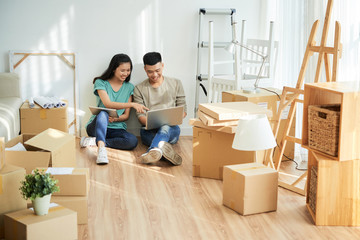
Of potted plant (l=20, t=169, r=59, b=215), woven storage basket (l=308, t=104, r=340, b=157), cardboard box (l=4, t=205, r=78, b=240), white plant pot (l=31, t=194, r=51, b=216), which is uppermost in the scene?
woven storage basket (l=308, t=104, r=340, b=157)

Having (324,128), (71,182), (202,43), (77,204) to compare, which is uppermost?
(202,43)

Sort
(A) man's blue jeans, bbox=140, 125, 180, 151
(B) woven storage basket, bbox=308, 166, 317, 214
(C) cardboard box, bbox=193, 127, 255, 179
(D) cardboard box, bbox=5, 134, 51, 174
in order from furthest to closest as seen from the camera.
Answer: (A) man's blue jeans, bbox=140, 125, 180, 151 < (C) cardboard box, bbox=193, 127, 255, 179 < (D) cardboard box, bbox=5, 134, 51, 174 < (B) woven storage basket, bbox=308, 166, 317, 214

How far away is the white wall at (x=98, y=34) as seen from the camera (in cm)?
476

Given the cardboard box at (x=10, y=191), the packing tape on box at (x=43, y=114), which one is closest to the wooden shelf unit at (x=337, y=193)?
the cardboard box at (x=10, y=191)

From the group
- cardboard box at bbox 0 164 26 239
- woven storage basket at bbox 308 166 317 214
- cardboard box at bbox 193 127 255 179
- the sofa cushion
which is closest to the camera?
cardboard box at bbox 0 164 26 239

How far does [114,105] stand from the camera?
15.5 feet

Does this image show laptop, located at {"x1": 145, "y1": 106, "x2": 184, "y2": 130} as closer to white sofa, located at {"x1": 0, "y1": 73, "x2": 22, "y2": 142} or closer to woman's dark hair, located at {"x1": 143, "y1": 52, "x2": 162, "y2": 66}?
woman's dark hair, located at {"x1": 143, "y1": 52, "x2": 162, "y2": 66}

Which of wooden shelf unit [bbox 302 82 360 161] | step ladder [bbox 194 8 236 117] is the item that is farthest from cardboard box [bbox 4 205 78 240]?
step ladder [bbox 194 8 236 117]

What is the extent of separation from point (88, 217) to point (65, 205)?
0.22 metres

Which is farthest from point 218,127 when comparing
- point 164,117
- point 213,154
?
point 164,117

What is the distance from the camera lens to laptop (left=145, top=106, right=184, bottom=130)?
4.38 meters

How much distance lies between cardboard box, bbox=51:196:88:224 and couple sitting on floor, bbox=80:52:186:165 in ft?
5.05

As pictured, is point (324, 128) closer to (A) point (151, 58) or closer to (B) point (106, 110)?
(A) point (151, 58)

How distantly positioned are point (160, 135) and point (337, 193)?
71.3 inches
